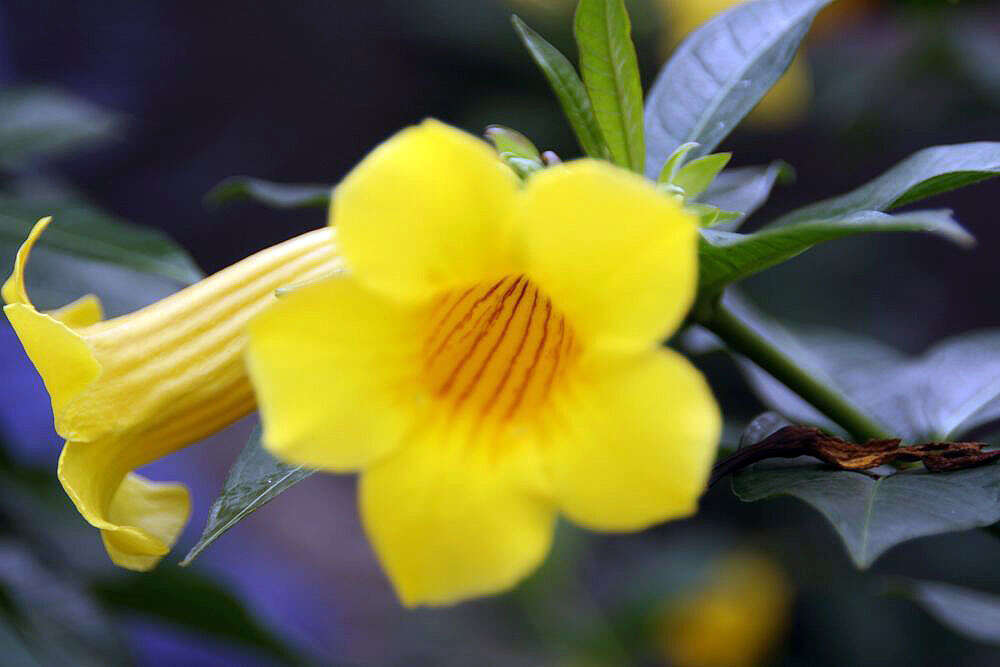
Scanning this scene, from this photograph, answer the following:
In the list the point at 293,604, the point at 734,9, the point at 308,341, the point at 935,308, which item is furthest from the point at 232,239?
the point at 308,341

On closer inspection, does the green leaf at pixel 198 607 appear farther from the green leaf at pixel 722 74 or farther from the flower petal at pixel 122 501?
the green leaf at pixel 722 74

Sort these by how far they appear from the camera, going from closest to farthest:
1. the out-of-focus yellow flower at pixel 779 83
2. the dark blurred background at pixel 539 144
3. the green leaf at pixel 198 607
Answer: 1. the green leaf at pixel 198 607
2. the dark blurred background at pixel 539 144
3. the out-of-focus yellow flower at pixel 779 83

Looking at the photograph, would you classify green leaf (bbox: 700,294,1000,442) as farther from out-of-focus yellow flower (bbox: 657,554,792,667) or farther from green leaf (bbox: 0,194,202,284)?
out-of-focus yellow flower (bbox: 657,554,792,667)

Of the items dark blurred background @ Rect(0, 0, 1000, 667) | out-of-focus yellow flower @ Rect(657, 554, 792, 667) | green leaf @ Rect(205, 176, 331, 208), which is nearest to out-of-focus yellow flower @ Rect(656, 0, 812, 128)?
dark blurred background @ Rect(0, 0, 1000, 667)

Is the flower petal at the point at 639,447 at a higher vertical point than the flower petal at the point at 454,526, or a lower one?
higher

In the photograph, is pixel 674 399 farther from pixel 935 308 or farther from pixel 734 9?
pixel 935 308

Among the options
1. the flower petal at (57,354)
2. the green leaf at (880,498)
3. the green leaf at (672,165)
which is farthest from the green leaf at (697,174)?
the flower petal at (57,354)
